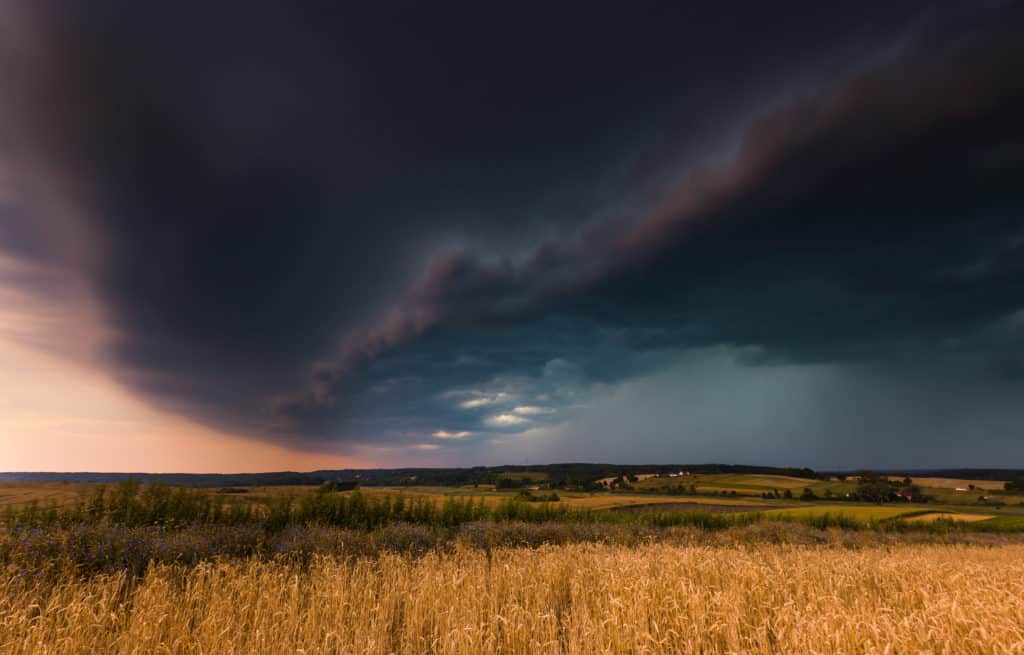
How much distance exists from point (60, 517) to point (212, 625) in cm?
Result: 1493

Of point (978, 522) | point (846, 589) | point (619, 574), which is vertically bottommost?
point (978, 522)

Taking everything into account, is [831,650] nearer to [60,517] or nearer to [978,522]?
[60,517]

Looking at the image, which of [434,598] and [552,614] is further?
[434,598]

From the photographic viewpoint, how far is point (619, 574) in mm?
7910

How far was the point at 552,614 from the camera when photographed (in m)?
5.90

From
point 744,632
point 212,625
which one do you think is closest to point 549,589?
point 744,632

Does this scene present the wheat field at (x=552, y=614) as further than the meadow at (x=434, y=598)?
No

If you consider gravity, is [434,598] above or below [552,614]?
below

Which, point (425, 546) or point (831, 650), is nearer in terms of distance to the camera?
point (831, 650)

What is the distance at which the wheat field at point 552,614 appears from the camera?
5.10 meters

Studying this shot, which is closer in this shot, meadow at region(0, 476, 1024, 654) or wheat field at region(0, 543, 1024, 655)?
wheat field at region(0, 543, 1024, 655)

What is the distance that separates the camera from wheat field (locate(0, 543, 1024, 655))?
5.10 metres

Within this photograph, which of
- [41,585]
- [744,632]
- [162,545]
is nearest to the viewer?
[744,632]

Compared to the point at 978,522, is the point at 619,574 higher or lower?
higher
